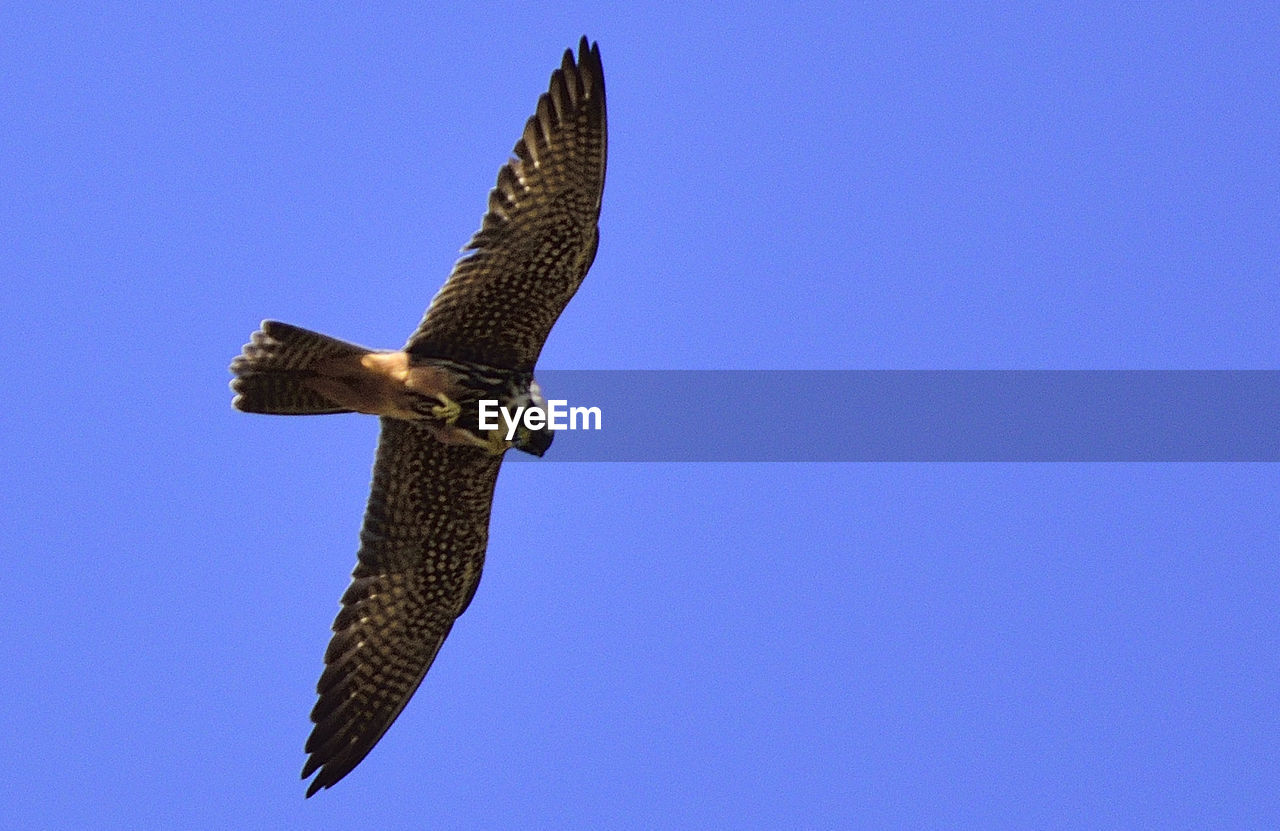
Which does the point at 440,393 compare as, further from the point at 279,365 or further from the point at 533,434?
the point at 279,365

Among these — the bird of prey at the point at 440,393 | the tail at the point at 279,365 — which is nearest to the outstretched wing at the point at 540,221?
the bird of prey at the point at 440,393

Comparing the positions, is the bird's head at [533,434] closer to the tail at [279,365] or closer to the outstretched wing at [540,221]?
the outstretched wing at [540,221]

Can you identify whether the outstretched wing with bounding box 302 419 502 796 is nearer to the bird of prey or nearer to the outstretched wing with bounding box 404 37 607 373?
the bird of prey

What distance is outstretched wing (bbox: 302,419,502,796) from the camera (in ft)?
38.5

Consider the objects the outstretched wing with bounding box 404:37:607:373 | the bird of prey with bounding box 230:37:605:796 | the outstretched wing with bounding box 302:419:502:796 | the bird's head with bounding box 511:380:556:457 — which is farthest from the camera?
the outstretched wing with bounding box 302:419:502:796

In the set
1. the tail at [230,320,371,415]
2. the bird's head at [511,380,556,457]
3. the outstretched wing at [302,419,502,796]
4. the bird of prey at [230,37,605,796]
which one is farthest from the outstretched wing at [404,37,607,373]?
the outstretched wing at [302,419,502,796]

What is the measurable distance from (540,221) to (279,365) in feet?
6.71

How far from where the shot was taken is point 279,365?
35.2ft

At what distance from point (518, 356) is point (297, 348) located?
5.30ft

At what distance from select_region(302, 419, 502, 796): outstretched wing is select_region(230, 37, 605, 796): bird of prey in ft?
0.03

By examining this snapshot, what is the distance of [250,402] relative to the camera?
423 inches

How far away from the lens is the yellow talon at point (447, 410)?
11.1 metres

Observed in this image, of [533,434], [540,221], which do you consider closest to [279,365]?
[533,434]

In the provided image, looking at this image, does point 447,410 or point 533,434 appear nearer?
point 447,410
